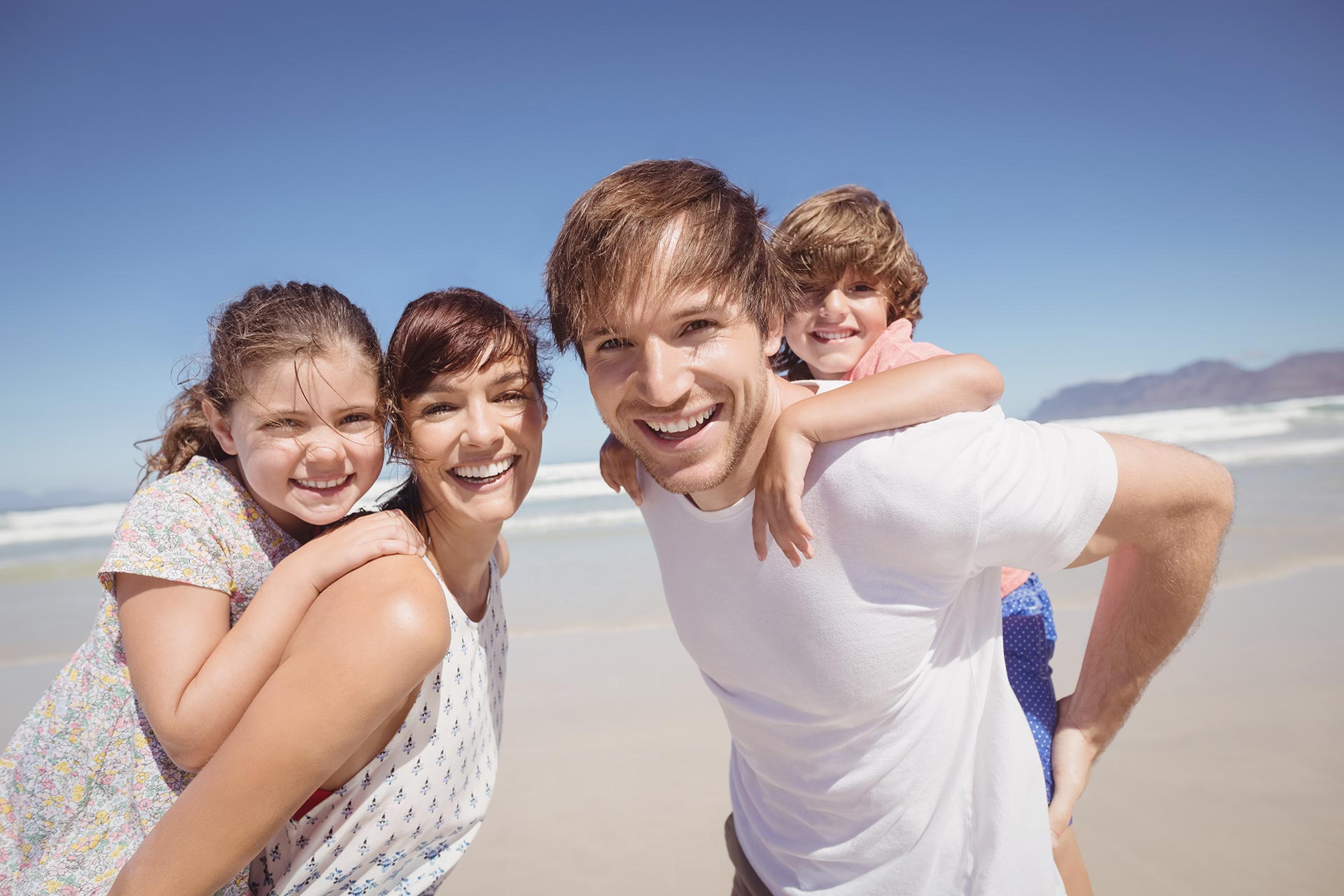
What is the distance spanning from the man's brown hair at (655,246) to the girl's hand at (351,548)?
78cm

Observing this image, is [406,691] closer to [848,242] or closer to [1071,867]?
[1071,867]

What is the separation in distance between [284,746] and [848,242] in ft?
10.3

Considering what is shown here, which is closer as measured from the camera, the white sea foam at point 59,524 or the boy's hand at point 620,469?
the boy's hand at point 620,469

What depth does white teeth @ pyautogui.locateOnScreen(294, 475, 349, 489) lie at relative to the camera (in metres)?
2.45

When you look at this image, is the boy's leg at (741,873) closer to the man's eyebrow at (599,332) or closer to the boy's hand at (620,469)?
the boy's hand at (620,469)

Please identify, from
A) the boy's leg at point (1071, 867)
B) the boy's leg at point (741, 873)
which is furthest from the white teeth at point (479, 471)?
the boy's leg at point (1071, 867)

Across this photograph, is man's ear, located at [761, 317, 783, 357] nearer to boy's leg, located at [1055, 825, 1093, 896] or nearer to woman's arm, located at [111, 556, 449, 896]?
woman's arm, located at [111, 556, 449, 896]

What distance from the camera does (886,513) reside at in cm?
188

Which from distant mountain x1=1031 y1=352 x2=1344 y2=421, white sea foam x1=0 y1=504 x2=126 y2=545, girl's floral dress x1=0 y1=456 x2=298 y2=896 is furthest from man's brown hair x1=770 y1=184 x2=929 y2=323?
distant mountain x1=1031 y1=352 x2=1344 y2=421

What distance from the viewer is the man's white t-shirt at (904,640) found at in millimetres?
1894

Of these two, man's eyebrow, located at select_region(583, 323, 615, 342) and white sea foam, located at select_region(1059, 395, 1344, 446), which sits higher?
man's eyebrow, located at select_region(583, 323, 615, 342)

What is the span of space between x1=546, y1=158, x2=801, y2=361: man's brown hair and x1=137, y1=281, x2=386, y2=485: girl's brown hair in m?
0.72

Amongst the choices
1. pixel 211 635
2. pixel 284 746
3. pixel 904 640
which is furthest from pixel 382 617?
pixel 904 640

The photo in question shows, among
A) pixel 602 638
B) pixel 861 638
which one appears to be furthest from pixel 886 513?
pixel 602 638
